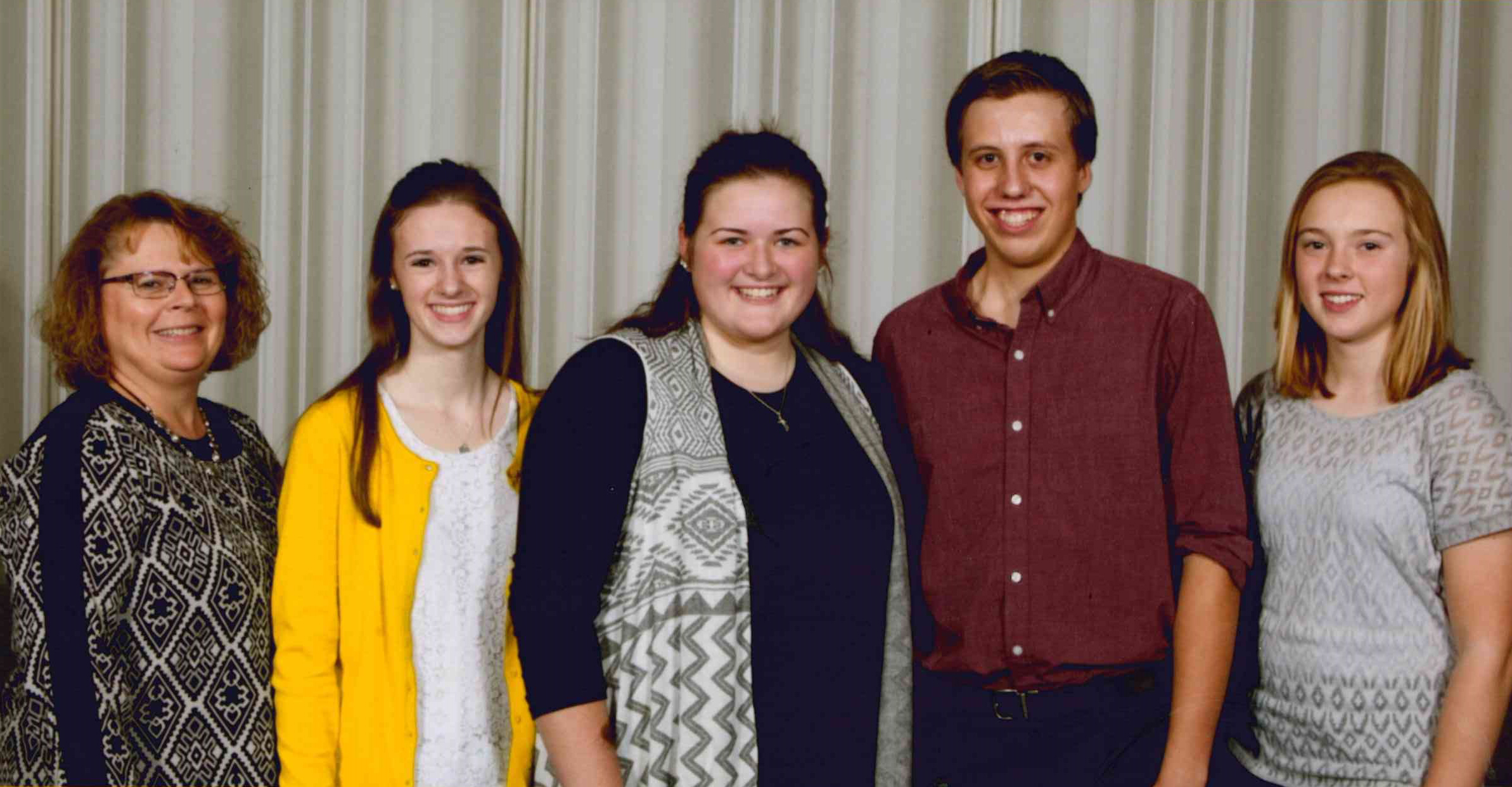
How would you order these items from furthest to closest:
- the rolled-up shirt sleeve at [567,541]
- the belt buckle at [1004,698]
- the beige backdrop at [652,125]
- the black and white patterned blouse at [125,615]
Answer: the beige backdrop at [652,125], the belt buckle at [1004,698], the black and white patterned blouse at [125,615], the rolled-up shirt sleeve at [567,541]

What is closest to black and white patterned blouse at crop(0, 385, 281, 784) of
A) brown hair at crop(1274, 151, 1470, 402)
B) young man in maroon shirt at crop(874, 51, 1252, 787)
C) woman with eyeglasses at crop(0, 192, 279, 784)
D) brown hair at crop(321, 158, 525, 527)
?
woman with eyeglasses at crop(0, 192, 279, 784)

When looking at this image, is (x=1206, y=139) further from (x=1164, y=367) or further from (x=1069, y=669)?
(x=1069, y=669)

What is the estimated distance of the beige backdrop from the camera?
10.3 ft

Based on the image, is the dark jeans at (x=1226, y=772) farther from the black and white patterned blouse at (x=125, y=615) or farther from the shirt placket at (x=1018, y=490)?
the black and white patterned blouse at (x=125, y=615)

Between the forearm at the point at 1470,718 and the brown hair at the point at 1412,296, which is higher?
the brown hair at the point at 1412,296

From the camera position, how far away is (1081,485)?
77.1 inches

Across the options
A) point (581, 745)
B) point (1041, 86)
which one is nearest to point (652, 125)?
point (1041, 86)

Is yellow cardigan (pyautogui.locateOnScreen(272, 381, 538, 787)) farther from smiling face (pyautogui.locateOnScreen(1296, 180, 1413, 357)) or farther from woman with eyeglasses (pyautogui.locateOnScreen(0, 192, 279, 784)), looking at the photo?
smiling face (pyautogui.locateOnScreen(1296, 180, 1413, 357))

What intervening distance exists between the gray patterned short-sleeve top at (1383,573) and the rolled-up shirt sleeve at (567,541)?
3.27 feet

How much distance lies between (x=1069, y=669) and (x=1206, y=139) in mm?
1750

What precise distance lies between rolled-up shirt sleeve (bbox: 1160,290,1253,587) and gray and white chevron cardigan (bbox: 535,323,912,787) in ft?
2.15

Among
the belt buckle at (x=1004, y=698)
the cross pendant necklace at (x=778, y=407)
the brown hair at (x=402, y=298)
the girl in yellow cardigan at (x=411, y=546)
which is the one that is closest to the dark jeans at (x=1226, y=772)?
the belt buckle at (x=1004, y=698)

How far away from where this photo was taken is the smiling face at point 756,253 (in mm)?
1854

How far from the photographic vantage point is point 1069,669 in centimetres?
194
